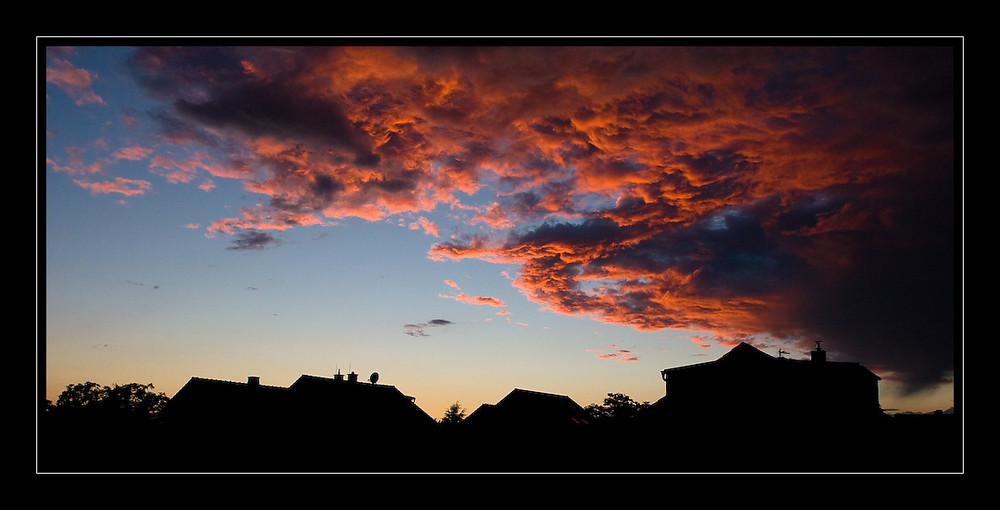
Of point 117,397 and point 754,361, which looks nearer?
point 754,361

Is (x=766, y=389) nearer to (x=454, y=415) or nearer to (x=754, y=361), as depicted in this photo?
(x=754, y=361)

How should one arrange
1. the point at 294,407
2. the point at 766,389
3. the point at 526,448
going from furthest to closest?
the point at 294,407 → the point at 526,448 → the point at 766,389

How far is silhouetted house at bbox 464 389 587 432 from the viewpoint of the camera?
2508 cm

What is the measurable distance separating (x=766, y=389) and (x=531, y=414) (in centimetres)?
1021

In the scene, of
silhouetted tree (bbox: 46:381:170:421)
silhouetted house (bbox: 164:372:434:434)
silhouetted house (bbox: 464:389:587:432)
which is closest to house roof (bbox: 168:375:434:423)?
silhouetted house (bbox: 164:372:434:434)

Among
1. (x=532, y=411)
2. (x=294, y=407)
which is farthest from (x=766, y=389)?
(x=294, y=407)

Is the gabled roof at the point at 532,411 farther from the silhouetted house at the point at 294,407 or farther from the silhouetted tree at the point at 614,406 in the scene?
the silhouetted tree at the point at 614,406

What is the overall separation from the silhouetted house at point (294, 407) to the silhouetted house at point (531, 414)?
3.23m

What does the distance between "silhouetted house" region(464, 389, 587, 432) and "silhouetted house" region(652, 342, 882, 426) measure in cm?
413

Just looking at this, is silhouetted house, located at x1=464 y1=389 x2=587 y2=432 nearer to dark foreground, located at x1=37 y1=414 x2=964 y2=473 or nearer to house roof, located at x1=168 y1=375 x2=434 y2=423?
dark foreground, located at x1=37 y1=414 x2=964 y2=473

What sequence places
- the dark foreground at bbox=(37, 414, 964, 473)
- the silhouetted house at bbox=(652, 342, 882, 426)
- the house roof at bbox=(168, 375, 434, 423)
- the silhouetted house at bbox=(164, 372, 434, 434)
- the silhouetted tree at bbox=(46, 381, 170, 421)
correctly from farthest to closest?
1. the silhouetted tree at bbox=(46, 381, 170, 421)
2. the house roof at bbox=(168, 375, 434, 423)
3. the silhouetted house at bbox=(164, 372, 434, 434)
4. the silhouetted house at bbox=(652, 342, 882, 426)
5. the dark foreground at bbox=(37, 414, 964, 473)

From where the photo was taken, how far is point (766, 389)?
23.7 m

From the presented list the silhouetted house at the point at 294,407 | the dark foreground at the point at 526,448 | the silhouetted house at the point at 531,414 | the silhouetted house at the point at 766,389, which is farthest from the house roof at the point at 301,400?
the silhouetted house at the point at 766,389
